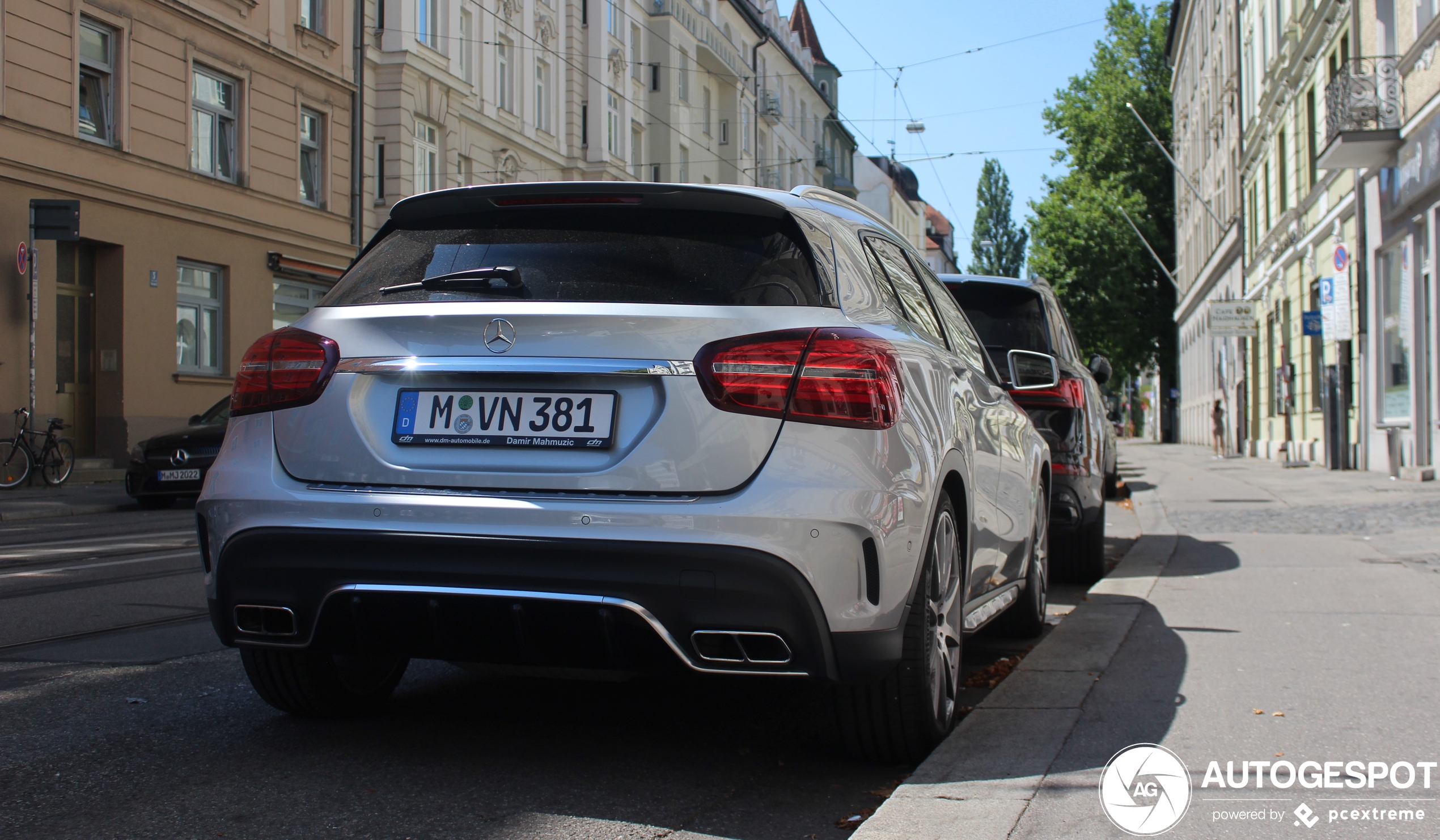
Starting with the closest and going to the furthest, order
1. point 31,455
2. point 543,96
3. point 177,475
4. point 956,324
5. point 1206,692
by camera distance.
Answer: point 1206,692
point 956,324
point 177,475
point 31,455
point 543,96

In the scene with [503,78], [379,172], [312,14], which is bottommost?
[379,172]

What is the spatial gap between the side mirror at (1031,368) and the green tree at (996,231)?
104525 millimetres

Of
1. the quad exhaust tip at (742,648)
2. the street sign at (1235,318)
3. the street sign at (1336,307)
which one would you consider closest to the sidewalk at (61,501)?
the quad exhaust tip at (742,648)

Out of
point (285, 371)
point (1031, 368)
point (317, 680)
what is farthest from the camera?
Answer: point (1031, 368)

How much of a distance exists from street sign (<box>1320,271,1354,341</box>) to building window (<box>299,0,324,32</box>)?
19068mm

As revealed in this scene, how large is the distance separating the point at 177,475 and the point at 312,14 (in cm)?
1374

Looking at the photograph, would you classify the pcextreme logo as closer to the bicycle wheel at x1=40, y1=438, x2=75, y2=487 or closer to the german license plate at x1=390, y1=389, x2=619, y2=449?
the german license plate at x1=390, y1=389, x2=619, y2=449

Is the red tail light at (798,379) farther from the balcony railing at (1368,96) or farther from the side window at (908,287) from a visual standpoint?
the balcony railing at (1368,96)

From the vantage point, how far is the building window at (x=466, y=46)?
3077 centimetres

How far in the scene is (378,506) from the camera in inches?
132

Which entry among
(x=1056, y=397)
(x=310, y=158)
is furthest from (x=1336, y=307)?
(x=310, y=158)

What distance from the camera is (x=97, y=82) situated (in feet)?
66.8

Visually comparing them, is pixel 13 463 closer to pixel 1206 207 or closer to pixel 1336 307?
pixel 1336 307

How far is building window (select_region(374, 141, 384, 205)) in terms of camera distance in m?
28.0
